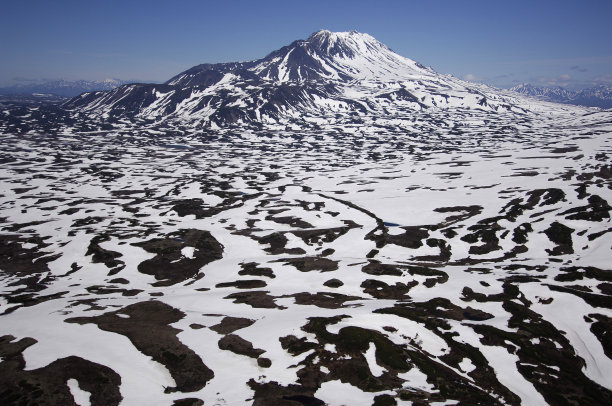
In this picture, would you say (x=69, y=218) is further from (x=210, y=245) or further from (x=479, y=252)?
(x=479, y=252)

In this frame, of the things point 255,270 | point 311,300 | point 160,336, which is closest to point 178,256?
point 255,270

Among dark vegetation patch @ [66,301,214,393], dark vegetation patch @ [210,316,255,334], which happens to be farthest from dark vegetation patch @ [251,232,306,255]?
dark vegetation patch @ [210,316,255,334]

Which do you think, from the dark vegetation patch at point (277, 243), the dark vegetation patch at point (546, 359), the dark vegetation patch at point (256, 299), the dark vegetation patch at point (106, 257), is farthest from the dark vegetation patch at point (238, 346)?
the dark vegetation patch at point (277, 243)

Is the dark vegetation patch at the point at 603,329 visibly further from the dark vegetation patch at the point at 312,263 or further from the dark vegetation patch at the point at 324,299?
the dark vegetation patch at the point at 312,263

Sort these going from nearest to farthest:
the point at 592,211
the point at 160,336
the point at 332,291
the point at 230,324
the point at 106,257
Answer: the point at 160,336 → the point at 230,324 → the point at 332,291 → the point at 106,257 → the point at 592,211

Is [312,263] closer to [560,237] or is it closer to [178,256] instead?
[178,256]

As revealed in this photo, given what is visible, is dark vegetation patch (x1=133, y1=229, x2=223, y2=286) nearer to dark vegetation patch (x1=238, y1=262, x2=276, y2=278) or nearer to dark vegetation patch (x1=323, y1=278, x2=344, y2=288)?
dark vegetation patch (x1=238, y1=262, x2=276, y2=278)
